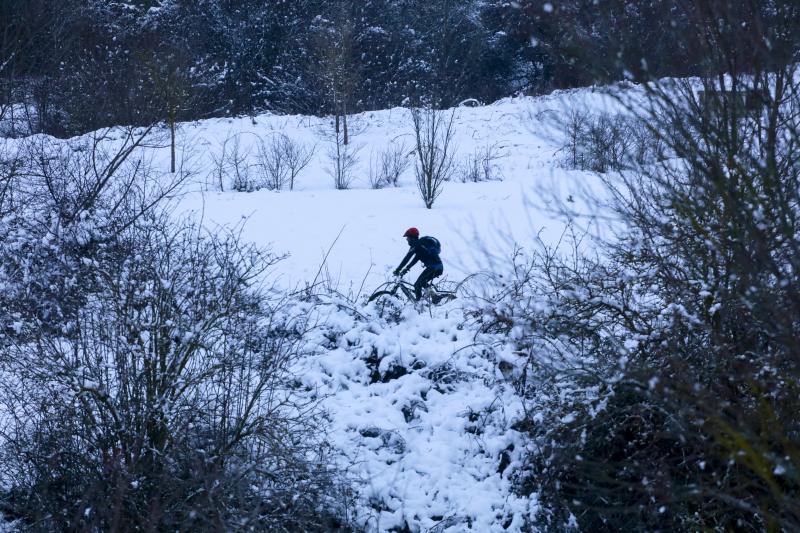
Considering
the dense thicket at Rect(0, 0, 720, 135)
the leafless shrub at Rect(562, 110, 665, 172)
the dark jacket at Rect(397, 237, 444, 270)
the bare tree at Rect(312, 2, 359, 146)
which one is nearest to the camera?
the leafless shrub at Rect(562, 110, 665, 172)

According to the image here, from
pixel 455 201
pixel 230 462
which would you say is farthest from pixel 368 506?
pixel 455 201

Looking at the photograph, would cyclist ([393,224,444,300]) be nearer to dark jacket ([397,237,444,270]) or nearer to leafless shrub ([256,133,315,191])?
dark jacket ([397,237,444,270])

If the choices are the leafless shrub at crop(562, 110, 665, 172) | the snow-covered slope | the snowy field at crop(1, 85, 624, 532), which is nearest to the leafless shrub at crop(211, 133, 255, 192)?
the snowy field at crop(1, 85, 624, 532)

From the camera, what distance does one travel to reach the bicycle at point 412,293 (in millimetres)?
10180

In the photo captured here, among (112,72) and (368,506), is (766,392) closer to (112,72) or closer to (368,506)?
(368,506)

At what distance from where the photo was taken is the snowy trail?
7.13m

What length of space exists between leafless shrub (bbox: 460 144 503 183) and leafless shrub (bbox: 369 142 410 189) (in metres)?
1.58

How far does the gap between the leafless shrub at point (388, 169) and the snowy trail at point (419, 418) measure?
886 cm

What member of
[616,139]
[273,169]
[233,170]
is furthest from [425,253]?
[233,170]

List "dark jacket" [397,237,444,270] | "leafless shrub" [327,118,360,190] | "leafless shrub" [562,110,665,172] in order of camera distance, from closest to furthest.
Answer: "leafless shrub" [562,110,665,172] < "dark jacket" [397,237,444,270] < "leafless shrub" [327,118,360,190]

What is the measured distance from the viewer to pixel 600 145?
227 inches

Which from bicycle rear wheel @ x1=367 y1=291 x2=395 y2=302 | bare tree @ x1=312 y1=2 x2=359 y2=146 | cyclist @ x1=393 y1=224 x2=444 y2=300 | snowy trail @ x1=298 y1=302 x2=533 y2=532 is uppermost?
bare tree @ x1=312 y1=2 x2=359 y2=146

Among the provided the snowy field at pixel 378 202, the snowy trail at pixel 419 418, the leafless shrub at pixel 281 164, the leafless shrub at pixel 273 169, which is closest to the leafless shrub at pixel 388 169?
the snowy field at pixel 378 202

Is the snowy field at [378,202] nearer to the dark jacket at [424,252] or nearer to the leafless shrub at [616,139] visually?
the leafless shrub at [616,139]
